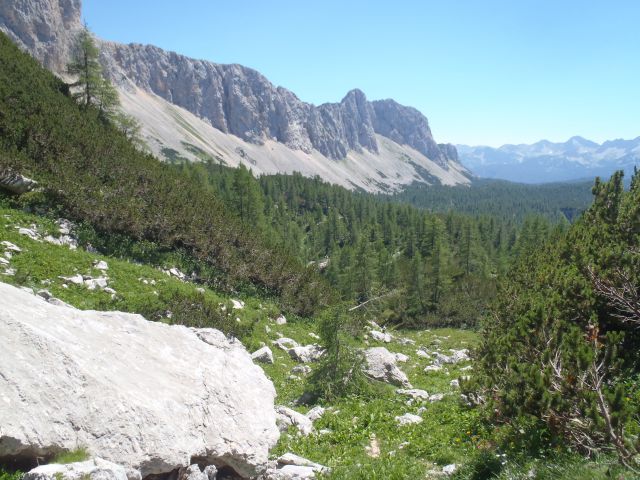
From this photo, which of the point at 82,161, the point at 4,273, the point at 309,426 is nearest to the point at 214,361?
the point at 309,426

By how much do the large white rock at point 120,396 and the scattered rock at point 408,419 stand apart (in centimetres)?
448

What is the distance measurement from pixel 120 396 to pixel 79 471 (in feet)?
5.08

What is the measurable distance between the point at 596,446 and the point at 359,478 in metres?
4.36

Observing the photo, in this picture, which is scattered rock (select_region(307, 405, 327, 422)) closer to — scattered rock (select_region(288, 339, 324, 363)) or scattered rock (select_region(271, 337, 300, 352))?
scattered rock (select_region(288, 339, 324, 363))

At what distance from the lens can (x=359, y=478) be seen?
848cm

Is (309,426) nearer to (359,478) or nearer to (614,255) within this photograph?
(359,478)

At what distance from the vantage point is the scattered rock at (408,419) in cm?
1209

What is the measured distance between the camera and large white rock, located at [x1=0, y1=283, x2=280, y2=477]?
601 centimetres

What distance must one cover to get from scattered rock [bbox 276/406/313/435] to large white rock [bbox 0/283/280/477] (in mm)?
2019

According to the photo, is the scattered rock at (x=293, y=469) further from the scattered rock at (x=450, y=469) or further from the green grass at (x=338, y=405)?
the scattered rock at (x=450, y=469)

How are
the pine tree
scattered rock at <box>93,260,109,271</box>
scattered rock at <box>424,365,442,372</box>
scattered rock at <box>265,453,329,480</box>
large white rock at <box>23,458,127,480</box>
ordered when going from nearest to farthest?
1. large white rock at <box>23,458,127,480</box>
2. scattered rock at <box>265,453,329,480</box>
3. scattered rock at <box>93,260,109,271</box>
4. scattered rock at <box>424,365,442,372</box>
5. the pine tree

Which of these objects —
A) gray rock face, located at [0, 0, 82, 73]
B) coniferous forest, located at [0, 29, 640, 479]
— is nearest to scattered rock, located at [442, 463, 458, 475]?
coniferous forest, located at [0, 29, 640, 479]

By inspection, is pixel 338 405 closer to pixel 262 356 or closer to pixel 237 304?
pixel 262 356

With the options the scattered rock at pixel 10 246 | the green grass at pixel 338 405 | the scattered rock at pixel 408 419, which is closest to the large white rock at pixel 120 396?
the green grass at pixel 338 405
